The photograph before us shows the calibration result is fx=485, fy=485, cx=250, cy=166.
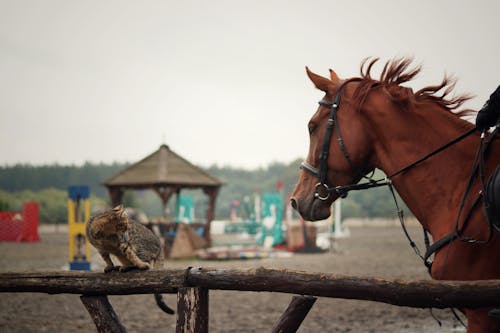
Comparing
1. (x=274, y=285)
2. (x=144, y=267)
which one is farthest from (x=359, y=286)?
(x=144, y=267)

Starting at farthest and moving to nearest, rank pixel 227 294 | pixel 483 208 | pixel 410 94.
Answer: pixel 227 294
pixel 410 94
pixel 483 208

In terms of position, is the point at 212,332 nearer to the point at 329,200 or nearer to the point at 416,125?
the point at 329,200

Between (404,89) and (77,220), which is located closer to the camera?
(404,89)

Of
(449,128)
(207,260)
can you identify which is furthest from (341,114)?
(207,260)

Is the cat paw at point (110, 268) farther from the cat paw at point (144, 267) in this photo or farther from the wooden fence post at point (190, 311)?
the wooden fence post at point (190, 311)

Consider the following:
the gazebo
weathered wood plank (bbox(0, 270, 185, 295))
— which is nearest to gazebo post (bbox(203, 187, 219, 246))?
the gazebo

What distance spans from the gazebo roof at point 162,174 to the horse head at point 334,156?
14.5 meters

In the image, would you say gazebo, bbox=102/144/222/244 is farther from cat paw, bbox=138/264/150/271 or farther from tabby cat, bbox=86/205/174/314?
cat paw, bbox=138/264/150/271

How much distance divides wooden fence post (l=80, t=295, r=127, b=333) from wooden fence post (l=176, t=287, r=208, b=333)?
49cm

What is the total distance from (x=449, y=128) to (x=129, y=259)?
6.76 feet

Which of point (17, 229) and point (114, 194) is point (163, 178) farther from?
point (17, 229)

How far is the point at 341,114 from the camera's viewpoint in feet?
9.96

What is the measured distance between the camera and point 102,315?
304 centimetres

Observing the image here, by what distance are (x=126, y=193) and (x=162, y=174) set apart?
37190 millimetres
